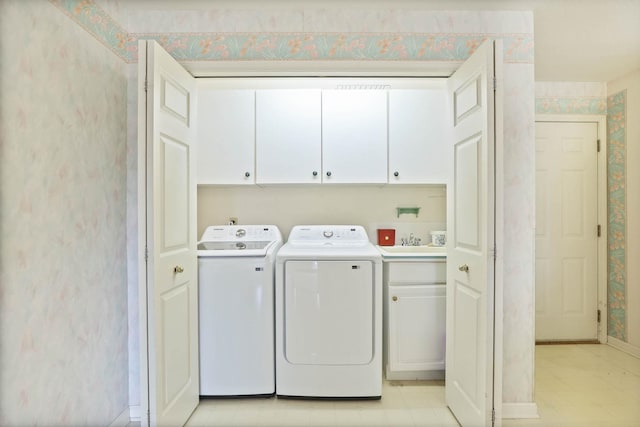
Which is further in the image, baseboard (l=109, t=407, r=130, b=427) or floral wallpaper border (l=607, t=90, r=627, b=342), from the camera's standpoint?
A: floral wallpaper border (l=607, t=90, r=627, b=342)

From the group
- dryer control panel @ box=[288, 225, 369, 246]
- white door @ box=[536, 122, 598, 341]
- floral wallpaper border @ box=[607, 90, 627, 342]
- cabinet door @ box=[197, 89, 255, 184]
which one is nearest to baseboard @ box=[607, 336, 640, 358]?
floral wallpaper border @ box=[607, 90, 627, 342]

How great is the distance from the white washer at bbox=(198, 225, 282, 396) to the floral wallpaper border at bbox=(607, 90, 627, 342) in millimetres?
3105

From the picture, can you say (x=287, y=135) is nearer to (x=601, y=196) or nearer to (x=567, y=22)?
(x=567, y=22)

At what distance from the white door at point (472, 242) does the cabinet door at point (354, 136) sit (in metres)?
0.72

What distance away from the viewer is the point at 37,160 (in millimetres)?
1391

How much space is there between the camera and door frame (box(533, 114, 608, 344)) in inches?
127

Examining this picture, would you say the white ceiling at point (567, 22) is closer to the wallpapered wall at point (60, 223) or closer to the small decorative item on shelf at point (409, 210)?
the wallpapered wall at point (60, 223)

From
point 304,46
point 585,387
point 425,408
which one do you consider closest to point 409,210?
point 425,408

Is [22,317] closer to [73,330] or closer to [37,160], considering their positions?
[73,330]

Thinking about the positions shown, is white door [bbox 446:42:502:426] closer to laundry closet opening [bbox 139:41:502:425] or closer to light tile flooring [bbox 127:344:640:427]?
laundry closet opening [bbox 139:41:502:425]

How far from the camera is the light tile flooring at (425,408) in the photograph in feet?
6.54

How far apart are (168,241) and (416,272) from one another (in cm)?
159

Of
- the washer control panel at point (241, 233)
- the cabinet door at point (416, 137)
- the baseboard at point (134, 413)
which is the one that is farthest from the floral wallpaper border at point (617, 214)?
the baseboard at point (134, 413)

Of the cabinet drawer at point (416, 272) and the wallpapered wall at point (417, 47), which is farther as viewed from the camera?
the cabinet drawer at point (416, 272)
